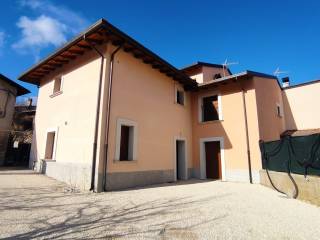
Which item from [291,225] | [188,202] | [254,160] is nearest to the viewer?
[291,225]

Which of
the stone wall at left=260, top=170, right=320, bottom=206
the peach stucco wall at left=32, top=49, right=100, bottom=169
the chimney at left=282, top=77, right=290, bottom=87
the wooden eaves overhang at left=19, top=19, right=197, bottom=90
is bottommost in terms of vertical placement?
the stone wall at left=260, top=170, right=320, bottom=206

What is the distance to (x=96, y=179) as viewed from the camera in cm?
706

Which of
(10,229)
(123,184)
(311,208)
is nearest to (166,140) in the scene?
(123,184)

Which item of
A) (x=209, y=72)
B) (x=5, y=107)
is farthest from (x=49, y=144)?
(x=209, y=72)

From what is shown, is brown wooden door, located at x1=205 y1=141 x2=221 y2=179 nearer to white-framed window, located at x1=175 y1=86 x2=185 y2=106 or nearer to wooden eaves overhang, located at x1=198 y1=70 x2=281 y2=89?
white-framed window, located at x1=175 y1=86 x2=185 y2=106

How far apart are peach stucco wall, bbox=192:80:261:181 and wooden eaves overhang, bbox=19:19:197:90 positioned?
2152mm

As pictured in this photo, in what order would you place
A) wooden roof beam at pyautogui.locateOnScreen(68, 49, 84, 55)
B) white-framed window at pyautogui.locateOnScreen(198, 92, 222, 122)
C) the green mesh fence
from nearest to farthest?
the green mesh fence < wooden roof beam at pyautogui.locateOnScreen(68, 49, 84, 55) < white-framed window at pyautogui.locateOnScreen(198, 92, 222, 122)

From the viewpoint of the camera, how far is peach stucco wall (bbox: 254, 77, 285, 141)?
10953 mm

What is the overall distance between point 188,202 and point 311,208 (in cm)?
301

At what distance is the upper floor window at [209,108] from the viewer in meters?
12.3

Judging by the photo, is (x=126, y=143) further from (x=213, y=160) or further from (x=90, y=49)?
(x=213, y=160)

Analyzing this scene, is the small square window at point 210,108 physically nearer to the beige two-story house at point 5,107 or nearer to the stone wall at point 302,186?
the stone wall at point 302,186

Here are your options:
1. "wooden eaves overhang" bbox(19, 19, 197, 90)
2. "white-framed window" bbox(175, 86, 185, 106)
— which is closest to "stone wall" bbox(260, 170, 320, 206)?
"white-framed window" bbox(175, 86, 185, 106)

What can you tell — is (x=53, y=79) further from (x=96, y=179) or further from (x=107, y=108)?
(x=96, y=179)
